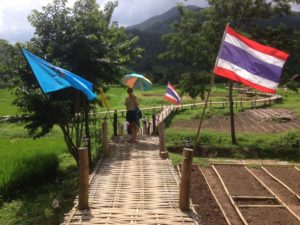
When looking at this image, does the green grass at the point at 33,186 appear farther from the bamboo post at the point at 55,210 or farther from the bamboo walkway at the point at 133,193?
the bamboo post at the point at 55,210

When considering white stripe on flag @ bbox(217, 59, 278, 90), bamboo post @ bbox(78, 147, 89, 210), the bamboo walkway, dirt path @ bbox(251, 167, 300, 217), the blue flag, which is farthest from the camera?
dirt path @ bbox(251, 167, 300, 217)

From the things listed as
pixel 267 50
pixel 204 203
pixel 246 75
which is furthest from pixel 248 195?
pixel 267 50

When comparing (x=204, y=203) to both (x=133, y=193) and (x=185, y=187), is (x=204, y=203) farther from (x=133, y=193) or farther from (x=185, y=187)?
(x=185, y=187)

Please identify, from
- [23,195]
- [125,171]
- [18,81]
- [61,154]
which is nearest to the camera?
[125,171]

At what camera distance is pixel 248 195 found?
11281 millimetres

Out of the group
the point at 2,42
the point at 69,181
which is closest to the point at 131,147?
the point at 69,181

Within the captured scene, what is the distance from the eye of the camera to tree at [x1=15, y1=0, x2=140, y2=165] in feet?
40.0

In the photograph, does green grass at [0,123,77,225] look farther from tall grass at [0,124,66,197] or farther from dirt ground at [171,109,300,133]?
dirt ground at [171,109,300,133]

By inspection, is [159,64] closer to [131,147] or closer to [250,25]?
[250,25]

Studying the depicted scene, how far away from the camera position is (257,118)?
2866 centimetres

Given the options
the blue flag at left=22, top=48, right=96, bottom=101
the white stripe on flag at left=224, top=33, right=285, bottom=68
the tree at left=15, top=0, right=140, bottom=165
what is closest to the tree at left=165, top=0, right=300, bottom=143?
the tree at left=15, top=0, right=140, bottom=165

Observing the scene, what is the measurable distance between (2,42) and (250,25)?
1255 cm

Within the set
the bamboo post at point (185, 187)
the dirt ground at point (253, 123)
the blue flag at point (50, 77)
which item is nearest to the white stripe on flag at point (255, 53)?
the bamboo post at point (185, 187)

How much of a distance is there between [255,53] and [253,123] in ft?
64.0
